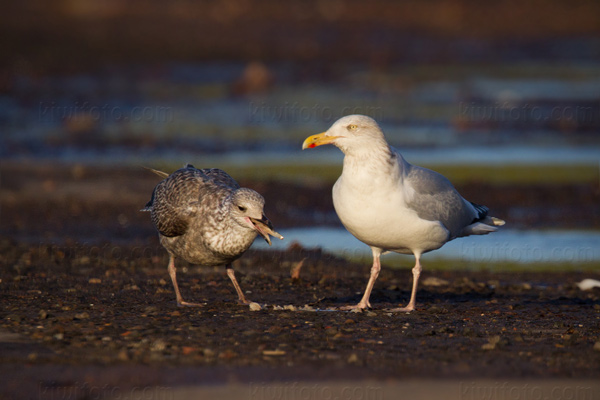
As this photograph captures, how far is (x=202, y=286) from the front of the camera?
10.9 metres

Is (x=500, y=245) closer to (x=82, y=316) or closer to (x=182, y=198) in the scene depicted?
(x=182, y=198)

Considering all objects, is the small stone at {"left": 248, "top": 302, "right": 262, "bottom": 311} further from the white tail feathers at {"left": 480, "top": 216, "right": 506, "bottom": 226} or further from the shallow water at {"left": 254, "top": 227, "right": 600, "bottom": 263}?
the shallow water at {"left": 254, "top": 227, "right": 600, "bottom": 263}

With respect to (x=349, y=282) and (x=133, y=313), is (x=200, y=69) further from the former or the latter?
(x=133, y=313)

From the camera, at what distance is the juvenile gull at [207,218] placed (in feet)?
30.7

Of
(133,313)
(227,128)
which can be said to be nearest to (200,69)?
(227,128)

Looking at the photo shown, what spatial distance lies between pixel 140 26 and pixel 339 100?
45.2 ft

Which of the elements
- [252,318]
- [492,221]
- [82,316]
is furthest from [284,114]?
[82,316]

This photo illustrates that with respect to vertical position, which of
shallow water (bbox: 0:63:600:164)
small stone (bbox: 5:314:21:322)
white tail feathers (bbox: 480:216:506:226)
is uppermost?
shallow water (bbox: 0:63:600:164)

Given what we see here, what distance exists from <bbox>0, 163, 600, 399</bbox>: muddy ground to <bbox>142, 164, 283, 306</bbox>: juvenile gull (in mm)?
538

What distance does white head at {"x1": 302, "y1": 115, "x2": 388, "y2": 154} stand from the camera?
9.53m

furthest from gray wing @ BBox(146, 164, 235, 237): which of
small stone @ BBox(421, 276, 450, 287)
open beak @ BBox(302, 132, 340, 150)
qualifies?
small stone @ BBox(421, 276, 450, 287)

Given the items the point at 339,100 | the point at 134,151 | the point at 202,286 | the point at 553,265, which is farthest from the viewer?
the point at 339,100

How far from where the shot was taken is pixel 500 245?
13.9 m

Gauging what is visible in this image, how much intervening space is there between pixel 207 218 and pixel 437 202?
2.28 metres
